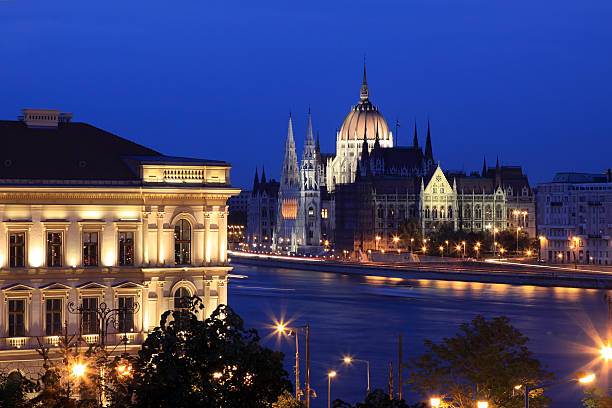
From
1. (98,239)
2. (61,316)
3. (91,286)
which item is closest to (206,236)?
(98,239)

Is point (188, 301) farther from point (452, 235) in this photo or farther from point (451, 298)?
Result: point (452, 235)

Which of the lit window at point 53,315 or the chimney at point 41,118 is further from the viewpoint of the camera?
the chimney at point 41,118

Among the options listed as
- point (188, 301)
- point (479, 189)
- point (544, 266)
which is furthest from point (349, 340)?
point (479, 189)

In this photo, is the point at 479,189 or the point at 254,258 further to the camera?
the point at 479,189

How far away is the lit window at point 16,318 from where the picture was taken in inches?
1380

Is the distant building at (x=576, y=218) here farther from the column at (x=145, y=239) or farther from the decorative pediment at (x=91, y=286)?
the decorative pediment at (x=91, y=286)

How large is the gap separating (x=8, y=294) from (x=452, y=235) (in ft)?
404

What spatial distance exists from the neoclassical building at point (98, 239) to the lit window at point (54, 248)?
0.09ft

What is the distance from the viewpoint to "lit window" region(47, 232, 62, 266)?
35.6 metres

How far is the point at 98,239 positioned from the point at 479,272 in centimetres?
8756

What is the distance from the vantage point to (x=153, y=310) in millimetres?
36031

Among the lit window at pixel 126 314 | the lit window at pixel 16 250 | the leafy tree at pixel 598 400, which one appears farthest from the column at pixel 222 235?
the leafy tree at pixel 598 400

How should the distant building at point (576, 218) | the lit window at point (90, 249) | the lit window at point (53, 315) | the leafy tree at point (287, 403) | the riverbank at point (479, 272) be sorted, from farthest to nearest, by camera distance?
the distant building at point (576, 218)
the riverbank at point (479, 272)
the lit window at point (90, 249)
the lit window at point (53, 315)
the leafy tree at point (287, 403)

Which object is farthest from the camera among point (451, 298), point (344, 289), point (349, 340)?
point (344, 289)
